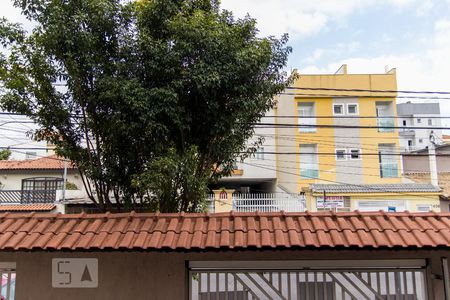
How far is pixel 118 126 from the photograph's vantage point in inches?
213

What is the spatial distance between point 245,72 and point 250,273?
2.70 metres

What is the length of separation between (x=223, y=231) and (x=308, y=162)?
22977mm

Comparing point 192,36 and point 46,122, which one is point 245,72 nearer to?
point 192,36

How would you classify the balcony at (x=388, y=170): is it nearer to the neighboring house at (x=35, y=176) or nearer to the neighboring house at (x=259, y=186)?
the neighboring house at (x=259, y=186)

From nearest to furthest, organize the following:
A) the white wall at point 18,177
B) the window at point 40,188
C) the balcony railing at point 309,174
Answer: the window at point 40,188, the white wall at point 18,177, the balcony railing at point 309,174

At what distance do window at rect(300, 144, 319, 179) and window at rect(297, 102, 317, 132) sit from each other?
44.6 inches

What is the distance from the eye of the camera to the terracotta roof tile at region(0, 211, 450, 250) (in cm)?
375

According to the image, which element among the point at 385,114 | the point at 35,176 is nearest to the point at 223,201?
the point at 35,176

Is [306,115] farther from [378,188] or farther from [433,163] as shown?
[433,163]

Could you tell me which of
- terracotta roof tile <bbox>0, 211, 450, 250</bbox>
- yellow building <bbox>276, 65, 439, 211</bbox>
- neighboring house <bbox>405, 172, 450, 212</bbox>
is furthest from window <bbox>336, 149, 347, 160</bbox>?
terracotta roof tile <bbox>0, 211, 450, 250</bbox>

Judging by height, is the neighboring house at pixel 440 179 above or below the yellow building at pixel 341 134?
below

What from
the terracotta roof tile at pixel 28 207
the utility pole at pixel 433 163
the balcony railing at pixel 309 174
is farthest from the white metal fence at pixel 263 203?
the terracotta roof tile at pixel 28 207

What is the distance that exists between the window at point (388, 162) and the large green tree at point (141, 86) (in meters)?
21.8

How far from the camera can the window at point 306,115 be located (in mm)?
26297
